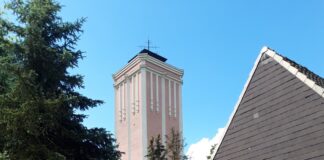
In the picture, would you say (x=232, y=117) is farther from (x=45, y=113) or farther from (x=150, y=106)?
(x=150, y=106)

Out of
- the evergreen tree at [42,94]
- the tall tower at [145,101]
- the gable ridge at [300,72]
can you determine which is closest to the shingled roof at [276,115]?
the gable ridge at [300,72]

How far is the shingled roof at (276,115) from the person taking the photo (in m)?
12.4

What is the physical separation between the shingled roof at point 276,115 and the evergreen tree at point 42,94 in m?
3.95

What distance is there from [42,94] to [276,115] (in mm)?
5861

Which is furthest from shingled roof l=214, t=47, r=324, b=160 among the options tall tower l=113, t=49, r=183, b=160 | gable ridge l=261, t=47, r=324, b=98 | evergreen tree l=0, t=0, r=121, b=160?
tall tower l=113, t=49, r=183, b=160

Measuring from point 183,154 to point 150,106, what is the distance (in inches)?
561

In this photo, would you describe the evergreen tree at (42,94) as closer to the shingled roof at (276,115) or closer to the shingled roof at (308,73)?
the shingled roof at (276,115)

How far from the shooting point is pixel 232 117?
583 inches

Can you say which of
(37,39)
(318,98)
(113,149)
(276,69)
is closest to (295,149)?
(318,98)

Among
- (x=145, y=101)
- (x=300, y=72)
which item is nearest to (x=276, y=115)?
→ (x=300, y=72)

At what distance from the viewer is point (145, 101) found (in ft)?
177

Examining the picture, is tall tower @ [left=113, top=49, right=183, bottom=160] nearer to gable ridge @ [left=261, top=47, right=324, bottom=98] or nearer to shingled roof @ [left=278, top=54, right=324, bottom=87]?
gable ridge @ [left=261, top=47, right=324, bottom=98]

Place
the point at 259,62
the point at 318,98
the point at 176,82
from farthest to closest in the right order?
the point at 176,82, the point at 259,62, the point at 318,98

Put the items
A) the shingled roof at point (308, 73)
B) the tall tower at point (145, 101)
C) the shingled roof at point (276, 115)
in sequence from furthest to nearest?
1. the tall tower at point (145, 101)
2. the shingled roof at point (308, 73)
3. the shingled roof at point (276, 115)
